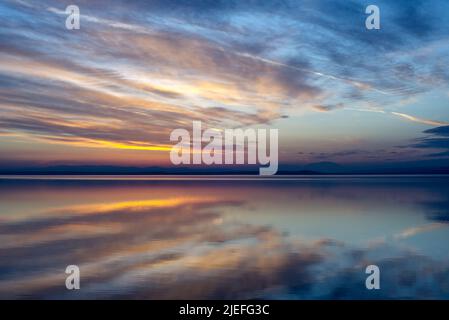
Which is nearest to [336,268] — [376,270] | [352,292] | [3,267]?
[376,270]

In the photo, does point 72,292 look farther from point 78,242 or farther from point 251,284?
point 78,242

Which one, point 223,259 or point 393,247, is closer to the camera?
point 223,259

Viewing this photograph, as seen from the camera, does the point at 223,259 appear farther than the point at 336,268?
Yes

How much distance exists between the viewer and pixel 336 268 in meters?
9.91

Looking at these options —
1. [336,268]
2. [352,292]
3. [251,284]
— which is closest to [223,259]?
[251,284]

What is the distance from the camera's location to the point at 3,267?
10.0 meters

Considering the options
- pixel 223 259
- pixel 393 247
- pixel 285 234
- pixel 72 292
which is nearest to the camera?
pixel 72 292
